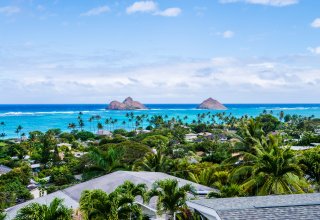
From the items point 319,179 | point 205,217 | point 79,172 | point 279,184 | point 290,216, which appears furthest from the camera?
point 79,172

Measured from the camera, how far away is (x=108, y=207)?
20.0 metres

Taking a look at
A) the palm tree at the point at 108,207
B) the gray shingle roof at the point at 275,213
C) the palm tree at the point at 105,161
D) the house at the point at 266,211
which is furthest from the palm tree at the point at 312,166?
the gray shingle roof at the point at 275,213

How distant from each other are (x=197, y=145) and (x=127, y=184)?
218 ft

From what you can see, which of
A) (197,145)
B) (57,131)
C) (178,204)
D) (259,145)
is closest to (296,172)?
(259,145)

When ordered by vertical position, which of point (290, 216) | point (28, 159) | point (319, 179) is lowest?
point (28, 159)

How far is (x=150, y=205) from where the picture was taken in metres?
23.1

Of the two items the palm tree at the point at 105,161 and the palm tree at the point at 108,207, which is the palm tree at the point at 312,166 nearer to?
the palm tree at the point at 105,161

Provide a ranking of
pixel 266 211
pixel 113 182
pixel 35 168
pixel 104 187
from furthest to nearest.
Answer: pixel 35 168 → pixel 113 182 → pixel 104 187 → pixel 266 211

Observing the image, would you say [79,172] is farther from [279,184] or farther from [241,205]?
[241,205]

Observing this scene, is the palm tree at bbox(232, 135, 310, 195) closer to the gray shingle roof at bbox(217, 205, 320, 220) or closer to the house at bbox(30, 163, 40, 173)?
the gray shingle roof at bbox(217, 205, 320, 220)

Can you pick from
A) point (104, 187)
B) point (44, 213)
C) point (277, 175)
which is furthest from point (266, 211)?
point (104, 187)

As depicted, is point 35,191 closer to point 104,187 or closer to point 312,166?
point 104,187

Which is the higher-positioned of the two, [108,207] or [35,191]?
[108,207]

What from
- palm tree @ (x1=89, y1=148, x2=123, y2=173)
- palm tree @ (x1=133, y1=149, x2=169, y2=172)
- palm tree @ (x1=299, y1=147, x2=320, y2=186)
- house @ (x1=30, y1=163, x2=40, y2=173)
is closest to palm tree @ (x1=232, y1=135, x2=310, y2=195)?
palm tree @ (x1=299, y1=147, x2=320, y2=186)
